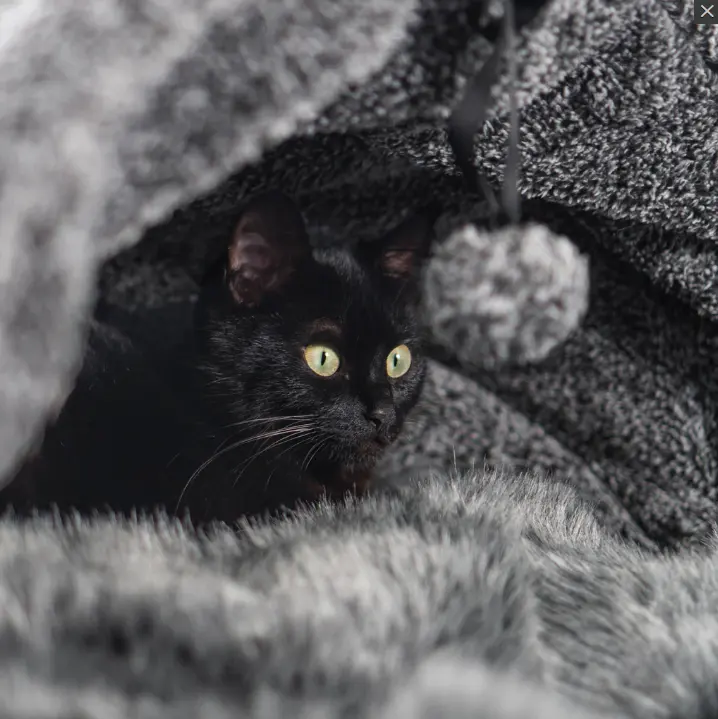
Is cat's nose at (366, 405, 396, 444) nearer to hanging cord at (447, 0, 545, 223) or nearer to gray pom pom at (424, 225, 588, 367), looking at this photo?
gray pom pom at (424, 225, 588, 367)

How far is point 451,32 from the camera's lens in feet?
1.69

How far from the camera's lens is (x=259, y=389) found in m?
0.66

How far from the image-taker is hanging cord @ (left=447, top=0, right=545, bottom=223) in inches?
19.3

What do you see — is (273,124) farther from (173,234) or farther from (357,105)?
Answer: (173,234)

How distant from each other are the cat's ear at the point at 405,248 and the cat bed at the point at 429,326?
0.02 m

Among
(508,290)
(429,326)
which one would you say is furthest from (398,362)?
(508,290)

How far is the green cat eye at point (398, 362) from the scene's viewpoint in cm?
70

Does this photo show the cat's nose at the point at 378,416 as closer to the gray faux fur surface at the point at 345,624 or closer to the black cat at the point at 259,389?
the black cat at the point at 259,389

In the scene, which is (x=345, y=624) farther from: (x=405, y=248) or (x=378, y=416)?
(x=405, y=248)

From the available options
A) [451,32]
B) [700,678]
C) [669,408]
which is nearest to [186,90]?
[451,32]

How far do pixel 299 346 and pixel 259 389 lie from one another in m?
0.06

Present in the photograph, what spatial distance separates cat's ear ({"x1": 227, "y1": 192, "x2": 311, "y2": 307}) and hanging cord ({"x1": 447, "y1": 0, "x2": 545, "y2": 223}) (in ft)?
0.52

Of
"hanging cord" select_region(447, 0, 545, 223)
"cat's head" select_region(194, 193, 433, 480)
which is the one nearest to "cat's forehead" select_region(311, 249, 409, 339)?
"cat's head" select_region(194, 193, 433, 480)

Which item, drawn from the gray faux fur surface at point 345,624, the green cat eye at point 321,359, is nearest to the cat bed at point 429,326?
the gray faux fur surface at point 345,624
